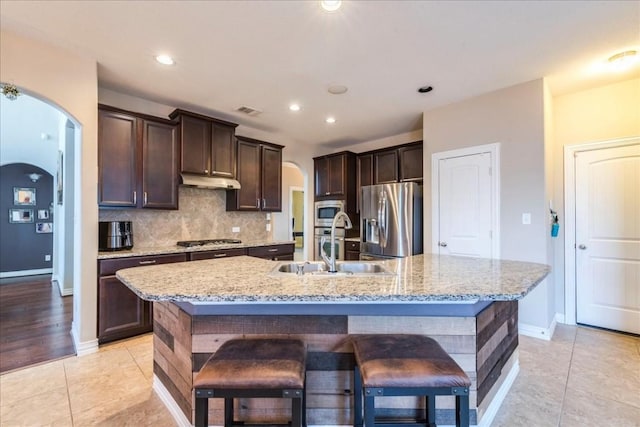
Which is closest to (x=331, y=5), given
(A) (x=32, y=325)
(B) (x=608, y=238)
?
(B) (x=608, y=238)

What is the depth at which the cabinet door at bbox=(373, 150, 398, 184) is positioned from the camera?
462 cm

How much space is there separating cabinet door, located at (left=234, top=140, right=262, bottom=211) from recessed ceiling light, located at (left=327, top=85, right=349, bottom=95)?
5.13 ft

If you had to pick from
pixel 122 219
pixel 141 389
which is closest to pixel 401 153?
pixel 122 219

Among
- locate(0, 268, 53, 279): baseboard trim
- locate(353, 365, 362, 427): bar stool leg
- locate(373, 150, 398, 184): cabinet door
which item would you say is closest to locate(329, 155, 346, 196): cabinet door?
locate(373, 150, 398, 184): cabinet door

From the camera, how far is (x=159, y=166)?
11.1ft

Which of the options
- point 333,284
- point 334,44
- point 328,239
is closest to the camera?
point 333,284

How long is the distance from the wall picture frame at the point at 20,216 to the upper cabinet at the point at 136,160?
5603mm

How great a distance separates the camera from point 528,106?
9.98 feet

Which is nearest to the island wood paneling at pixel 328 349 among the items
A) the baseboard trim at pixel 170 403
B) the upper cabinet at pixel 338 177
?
the baseboard trim at pixel 170 403

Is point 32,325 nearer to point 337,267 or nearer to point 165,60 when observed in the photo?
point 165,60

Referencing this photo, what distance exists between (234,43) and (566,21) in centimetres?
241

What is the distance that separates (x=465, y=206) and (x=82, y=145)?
389cm

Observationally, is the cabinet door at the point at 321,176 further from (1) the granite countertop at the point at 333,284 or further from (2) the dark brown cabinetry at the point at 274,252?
(1) the granite countertop at the point at 333,284

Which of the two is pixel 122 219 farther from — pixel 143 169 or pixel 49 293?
pixel 49 293
